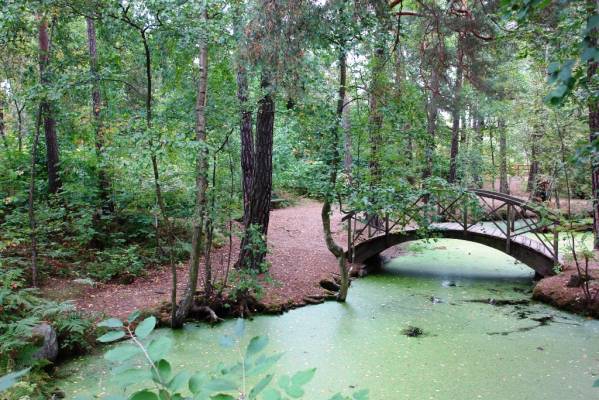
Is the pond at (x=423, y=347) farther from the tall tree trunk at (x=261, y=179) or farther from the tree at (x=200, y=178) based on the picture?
the tall tree trunk at (x=261, y=179)

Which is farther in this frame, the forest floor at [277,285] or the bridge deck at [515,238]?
the bridge deck at [515,238]

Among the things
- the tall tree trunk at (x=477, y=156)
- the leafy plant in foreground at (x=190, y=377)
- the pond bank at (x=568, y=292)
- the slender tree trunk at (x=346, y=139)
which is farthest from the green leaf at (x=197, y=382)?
the tall tree trunk at (x=477, y=156)

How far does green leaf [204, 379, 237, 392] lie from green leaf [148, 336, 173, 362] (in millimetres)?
93

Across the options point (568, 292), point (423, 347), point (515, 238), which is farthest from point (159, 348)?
point (515, 238)

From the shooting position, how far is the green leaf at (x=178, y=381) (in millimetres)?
740

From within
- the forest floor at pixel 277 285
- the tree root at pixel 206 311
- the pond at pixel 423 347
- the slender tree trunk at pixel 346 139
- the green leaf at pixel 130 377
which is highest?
the slender tree trunk at pixel 346 139

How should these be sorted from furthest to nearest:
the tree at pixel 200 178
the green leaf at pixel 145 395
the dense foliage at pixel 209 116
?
the tree at pixel 200 178, the dense foliage at pixel 209 116, the green leaf at pixel 145 395

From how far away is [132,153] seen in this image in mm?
4266

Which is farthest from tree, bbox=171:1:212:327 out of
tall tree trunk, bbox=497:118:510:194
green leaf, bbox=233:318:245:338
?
tall tree trunk, bbox=497:118:510:194

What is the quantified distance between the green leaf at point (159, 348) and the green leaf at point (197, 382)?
0.06 metres

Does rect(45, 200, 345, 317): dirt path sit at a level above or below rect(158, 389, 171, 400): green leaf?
below

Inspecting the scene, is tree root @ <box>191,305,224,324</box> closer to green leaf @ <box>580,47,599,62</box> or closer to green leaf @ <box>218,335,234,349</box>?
green leaf @ <box>218,335,234,349</box>

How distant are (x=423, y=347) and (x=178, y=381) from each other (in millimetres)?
4723

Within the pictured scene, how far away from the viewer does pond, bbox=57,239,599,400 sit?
4.01 metres
